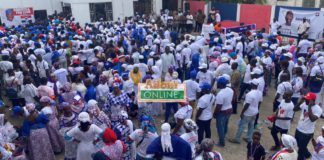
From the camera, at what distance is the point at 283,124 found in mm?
6160

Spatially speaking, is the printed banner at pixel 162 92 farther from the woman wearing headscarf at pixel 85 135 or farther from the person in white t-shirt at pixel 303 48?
the person in white t-shirt at pixel 303 48

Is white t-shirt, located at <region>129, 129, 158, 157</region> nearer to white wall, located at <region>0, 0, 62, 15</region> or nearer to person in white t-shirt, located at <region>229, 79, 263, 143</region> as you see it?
person in white t-shirt, located at <region>229, 79, 263, 143</region>

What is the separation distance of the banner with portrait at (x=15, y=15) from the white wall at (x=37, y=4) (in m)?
0.54

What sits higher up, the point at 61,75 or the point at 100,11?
the point at 100,11

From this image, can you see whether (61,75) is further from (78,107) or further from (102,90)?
(78,107)

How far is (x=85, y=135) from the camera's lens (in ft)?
16.2

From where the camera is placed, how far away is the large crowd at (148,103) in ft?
16.0

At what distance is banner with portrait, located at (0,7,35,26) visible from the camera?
2123 cm

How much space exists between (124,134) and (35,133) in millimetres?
1820

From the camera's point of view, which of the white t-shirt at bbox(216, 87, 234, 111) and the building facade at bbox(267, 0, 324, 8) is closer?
the white t-shirt at bbox(216, 87, 234, 111)

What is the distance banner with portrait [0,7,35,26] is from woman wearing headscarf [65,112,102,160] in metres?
19.4

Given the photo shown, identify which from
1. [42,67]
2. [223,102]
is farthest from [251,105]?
[42,67]

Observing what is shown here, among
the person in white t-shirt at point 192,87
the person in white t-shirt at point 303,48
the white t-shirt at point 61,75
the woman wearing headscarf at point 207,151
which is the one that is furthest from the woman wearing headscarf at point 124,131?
the person in white t-shirt at point 303,48

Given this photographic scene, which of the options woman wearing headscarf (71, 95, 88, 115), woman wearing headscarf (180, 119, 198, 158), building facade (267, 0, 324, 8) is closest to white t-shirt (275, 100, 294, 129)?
woman wearing headscarf (180, 119, 198, 158)
